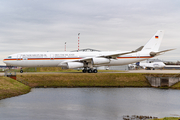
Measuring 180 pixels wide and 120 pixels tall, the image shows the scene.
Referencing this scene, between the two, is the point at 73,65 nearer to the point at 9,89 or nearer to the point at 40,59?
the point at 40,59

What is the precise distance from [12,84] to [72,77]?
12.1 metres

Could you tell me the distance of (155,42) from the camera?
188 feet

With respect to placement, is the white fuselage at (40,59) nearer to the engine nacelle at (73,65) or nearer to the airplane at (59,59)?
the airplane at (59,59)

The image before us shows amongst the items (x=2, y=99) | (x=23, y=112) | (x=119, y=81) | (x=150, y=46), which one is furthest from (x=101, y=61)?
(x=23, y=112)

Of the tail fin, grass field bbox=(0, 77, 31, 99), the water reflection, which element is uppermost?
the tail fin

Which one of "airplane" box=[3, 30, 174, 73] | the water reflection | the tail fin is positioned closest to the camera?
the water reflection

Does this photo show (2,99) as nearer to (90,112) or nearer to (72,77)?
→ (90,112)

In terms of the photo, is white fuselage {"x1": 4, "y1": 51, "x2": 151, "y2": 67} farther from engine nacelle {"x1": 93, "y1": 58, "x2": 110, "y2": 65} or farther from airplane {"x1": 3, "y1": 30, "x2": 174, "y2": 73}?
engine nacelle {"x1": 93, "y1": 58, "x2": 110, "y2": 65}

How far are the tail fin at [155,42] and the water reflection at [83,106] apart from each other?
25.5m

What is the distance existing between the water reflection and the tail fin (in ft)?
83.5

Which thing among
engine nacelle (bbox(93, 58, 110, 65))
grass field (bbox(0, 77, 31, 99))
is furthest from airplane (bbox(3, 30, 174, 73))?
grass field (bbox(0, 77, 31, 99))

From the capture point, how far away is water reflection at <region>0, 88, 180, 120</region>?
2311 cm

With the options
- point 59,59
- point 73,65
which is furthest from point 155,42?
point 59,59

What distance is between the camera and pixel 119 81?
45562mm
